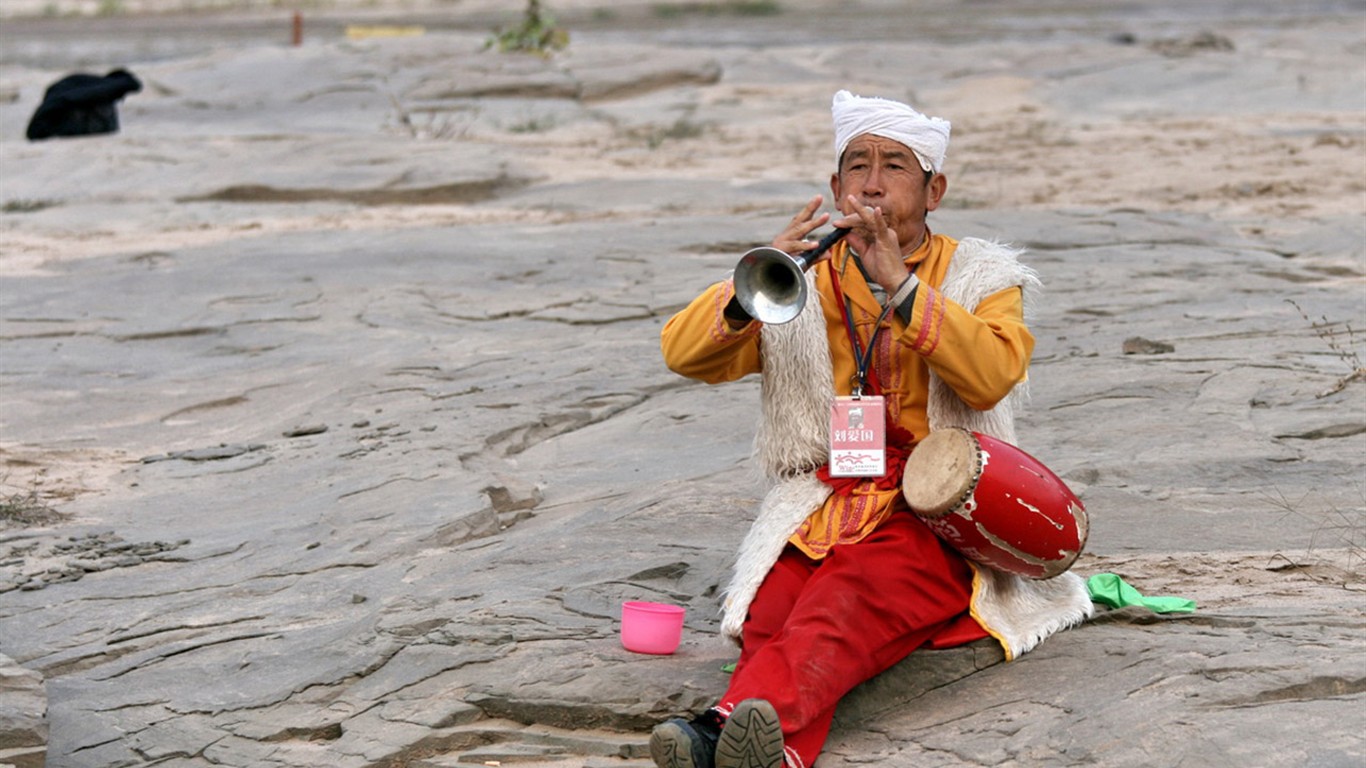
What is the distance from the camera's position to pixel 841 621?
3734 millimetres

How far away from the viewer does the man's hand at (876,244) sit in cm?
382

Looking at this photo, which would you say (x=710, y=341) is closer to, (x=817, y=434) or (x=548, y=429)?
(x=817, y=434)

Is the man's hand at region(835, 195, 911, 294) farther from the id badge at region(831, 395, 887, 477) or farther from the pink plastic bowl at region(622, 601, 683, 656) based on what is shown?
the pink plastic bowl at region(622, 601, 683, 656)

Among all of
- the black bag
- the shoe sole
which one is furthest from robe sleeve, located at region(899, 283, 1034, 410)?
the black bag

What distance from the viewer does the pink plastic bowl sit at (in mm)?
4199

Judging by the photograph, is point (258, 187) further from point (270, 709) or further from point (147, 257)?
point (270, 709)

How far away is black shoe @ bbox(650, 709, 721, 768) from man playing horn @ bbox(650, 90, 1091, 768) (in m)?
0.08

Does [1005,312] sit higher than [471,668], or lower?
higher

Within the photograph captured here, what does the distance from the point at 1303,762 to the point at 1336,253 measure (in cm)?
591

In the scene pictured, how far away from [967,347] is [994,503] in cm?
33

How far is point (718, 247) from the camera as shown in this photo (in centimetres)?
936

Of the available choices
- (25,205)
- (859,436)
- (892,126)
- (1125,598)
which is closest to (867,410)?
(859,436)

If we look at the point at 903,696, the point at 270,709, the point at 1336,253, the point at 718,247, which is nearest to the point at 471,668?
the point at 270,709

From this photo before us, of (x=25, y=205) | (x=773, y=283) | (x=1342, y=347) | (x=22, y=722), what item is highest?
(x=773, y=283)
